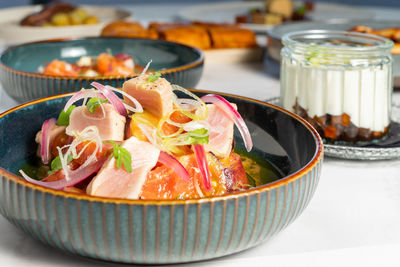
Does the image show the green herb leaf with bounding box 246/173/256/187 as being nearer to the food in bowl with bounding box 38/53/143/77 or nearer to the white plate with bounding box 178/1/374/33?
the food in bowl with bounding box 38/53/143/77

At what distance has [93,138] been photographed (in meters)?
0.93

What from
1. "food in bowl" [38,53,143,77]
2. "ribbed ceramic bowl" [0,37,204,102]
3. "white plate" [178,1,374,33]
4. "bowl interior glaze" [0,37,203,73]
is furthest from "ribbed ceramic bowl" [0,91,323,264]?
"white plate" [178,1,374,33]

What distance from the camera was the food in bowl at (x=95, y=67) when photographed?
5.51ft

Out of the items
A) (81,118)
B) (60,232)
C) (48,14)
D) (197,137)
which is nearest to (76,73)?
(81,118)

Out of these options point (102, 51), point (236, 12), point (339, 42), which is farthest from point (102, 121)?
point (236, 12)

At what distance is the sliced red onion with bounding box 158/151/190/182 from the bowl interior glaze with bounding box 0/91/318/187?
0.79ft

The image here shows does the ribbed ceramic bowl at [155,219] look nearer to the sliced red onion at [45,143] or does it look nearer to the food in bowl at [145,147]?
the food in bowl at [145,147]

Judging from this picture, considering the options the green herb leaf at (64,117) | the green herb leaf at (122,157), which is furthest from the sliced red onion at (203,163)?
the green herb leaf at (64,117)

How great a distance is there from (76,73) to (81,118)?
2.52ft

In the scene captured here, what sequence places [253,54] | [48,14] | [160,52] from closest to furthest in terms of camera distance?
[160,52] < [253,54] < [48,14]

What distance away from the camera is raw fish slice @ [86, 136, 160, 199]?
84cm

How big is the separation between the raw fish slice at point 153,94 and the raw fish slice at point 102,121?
0.16 feet

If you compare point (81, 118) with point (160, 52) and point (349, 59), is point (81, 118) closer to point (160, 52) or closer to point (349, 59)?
point (349, 59)

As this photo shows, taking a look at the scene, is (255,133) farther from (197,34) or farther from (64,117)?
(197,34)
